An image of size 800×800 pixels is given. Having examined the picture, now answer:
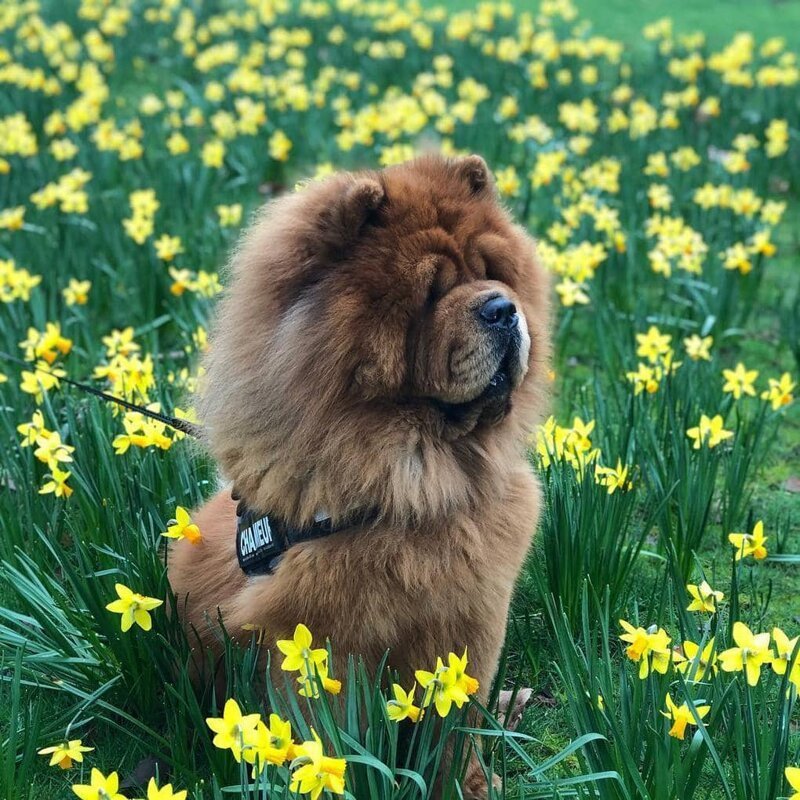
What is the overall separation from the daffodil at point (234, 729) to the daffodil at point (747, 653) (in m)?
0.90

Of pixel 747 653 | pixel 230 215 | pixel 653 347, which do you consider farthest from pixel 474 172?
pixel 230 215

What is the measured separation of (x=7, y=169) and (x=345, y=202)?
445cm

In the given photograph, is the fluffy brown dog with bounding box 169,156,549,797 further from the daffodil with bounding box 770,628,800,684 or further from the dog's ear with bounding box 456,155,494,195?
the daffodil with bounding box 770,628,800,684

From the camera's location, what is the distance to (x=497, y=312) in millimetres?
2061

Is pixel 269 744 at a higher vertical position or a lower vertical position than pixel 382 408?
lower

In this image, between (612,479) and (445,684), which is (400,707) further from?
(612,479)

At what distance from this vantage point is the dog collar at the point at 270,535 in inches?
84.5

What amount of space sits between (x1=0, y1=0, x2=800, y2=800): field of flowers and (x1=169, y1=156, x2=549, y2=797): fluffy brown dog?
0.45 feet

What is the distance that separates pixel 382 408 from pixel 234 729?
28.8 inches

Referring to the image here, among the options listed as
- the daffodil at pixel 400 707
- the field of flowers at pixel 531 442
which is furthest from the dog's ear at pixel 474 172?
the daffodil at pixel 400 707

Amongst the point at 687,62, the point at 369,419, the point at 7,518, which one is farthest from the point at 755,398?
the point at 687,62

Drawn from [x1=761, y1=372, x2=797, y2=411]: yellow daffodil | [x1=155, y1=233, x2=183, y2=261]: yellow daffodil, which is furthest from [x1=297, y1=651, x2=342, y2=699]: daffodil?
[x1=155, y1=233, x2=183, y2=261]: yellow daffodil

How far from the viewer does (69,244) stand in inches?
194

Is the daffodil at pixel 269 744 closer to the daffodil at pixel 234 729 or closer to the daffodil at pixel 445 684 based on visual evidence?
the daffodil at pixel 234 729
